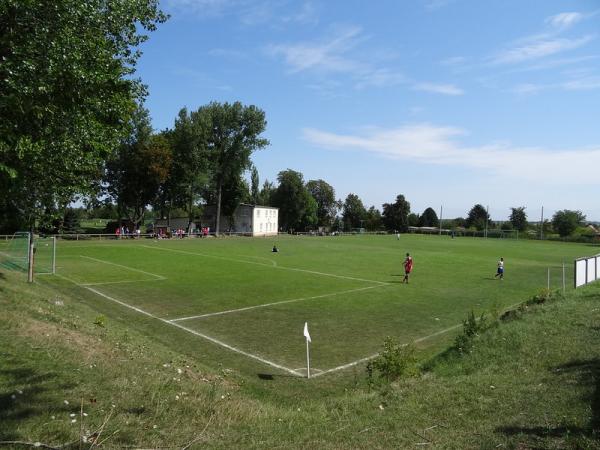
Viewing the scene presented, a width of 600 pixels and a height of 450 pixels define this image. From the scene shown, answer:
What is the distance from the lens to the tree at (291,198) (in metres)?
108

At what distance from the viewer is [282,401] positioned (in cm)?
981

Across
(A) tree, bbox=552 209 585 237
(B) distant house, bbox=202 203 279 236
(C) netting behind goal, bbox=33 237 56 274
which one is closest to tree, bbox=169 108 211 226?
(B) distant house, bbox=202 203 279 236

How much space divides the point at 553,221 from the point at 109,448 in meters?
141

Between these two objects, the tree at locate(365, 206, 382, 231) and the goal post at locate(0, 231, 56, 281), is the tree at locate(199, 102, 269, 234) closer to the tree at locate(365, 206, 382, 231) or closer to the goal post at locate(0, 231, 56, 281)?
the goal post at locate(0, 231, 56, 281)

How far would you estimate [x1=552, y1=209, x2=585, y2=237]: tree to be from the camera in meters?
118

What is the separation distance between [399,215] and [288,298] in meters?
115

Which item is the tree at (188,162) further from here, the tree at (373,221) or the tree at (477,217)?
the tree at (477,217)

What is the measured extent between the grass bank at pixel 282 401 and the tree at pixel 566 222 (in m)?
124

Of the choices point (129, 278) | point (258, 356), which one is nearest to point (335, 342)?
point (258, 356)

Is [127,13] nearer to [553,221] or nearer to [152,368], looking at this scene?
[152,368]

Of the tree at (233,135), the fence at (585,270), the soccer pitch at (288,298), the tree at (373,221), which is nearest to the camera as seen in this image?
the soccer pitch at (288,298)

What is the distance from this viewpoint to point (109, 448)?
507 centimetres

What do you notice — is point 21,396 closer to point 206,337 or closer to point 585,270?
point 206,337

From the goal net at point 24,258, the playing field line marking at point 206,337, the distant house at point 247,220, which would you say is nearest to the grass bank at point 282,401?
the playing field line marking at point 206,337
